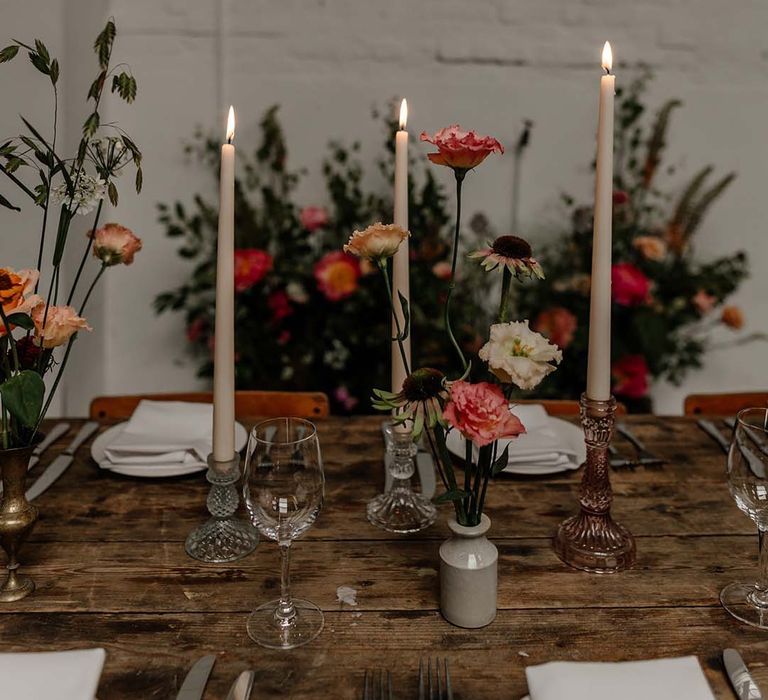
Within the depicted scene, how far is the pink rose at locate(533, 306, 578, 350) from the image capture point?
216 centimetres

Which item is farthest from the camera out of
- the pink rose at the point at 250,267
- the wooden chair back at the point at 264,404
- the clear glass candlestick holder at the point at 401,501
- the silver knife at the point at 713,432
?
the pink rose at the point at 250,267

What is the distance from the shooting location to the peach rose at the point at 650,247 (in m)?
2.11

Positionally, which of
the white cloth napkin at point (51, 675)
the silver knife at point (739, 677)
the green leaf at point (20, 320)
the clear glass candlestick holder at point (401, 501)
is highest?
the green leaf at point (20, 320)

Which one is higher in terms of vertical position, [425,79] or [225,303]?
[425,79]

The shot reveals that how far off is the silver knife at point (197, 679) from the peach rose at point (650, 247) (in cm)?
169

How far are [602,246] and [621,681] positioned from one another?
0.44 m

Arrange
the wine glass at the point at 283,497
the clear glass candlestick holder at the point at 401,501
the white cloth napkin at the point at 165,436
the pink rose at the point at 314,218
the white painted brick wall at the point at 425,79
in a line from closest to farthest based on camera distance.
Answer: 1. the wine glass at the point at 283,497
2. the clear glass candlestick holder at the point at 401,501
3. the white cloth napkin at the point at 165,436
4. the pink rose at the point at 314,218
5. the white painted brick wall at the point at 425,79

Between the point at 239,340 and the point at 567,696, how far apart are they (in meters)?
1.56

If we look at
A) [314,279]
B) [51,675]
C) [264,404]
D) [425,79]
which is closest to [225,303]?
[51,675]

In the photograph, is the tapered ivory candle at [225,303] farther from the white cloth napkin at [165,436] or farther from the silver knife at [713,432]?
the silver knife at [713,432]

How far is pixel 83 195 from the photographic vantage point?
0.87 metres

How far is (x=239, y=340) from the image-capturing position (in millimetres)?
2104

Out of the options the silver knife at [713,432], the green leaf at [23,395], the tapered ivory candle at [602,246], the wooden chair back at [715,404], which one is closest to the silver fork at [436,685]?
the tapered ivory candle at [602,246]

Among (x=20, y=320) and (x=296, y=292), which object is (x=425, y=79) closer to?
(x=296, y=292)
